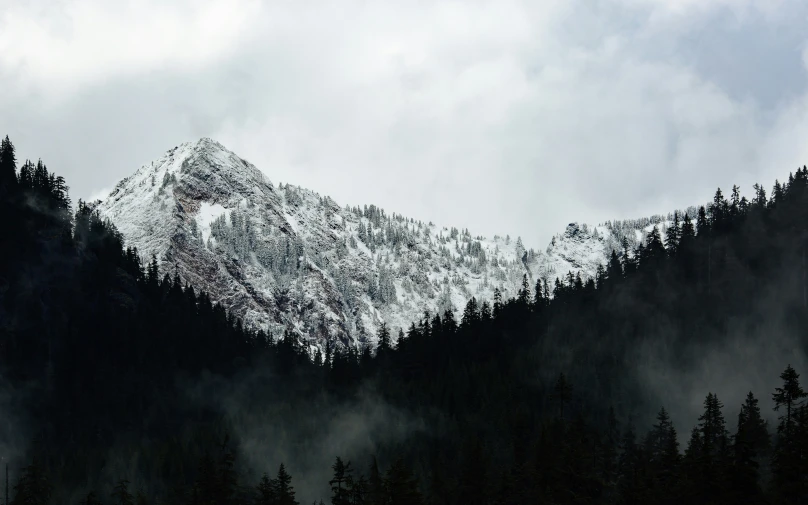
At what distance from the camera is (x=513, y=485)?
113 metres

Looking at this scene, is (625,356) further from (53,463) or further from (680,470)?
(53,463)

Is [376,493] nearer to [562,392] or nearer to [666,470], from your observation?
[666,470]

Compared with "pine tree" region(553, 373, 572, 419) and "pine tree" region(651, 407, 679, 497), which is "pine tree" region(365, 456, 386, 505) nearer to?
"pine tree" region(651, 407, 679, 497)

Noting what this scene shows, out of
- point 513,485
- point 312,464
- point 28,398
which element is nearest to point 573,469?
point 513,485

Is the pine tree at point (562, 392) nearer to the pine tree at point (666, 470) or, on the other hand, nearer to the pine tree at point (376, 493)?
the pine tree at point (666, 470)

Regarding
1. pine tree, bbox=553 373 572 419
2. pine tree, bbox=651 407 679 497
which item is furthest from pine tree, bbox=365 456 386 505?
pine tree, bbox=553 373 572 419

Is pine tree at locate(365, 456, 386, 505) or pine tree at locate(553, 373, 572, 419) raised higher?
pine tree at locate(553, 373, 572, 419)

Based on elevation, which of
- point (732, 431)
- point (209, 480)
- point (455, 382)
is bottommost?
point (209, 480)

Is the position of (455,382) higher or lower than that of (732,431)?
higher

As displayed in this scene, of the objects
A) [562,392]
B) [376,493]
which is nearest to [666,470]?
[376,493]

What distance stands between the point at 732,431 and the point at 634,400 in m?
22.6

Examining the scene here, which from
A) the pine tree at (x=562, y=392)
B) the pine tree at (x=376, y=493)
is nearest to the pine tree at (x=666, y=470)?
the pine tree at (x=376, y=493)

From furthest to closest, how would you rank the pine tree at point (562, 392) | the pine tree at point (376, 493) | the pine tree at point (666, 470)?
the pine tree at point (562, 392) < the pine tree at point (376, 493) < the pine tree at point (666, 470)

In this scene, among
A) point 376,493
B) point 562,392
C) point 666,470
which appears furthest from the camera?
point 562,392
